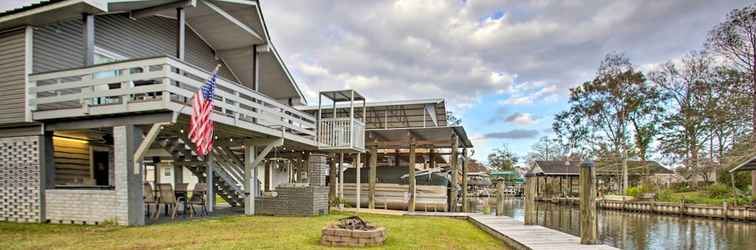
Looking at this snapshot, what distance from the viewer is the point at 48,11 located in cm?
957

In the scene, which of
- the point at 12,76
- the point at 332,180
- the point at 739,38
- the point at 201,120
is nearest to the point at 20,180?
the point at 12,76

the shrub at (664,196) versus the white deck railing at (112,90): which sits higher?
the white deck railing at (112,90)

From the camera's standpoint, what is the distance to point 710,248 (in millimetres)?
13977

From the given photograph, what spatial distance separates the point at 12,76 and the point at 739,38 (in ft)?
105

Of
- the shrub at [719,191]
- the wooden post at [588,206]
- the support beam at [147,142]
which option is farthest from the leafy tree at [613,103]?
the support beam at [147,142]

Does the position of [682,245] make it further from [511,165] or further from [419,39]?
[511,165]

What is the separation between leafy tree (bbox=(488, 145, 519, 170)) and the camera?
219ft

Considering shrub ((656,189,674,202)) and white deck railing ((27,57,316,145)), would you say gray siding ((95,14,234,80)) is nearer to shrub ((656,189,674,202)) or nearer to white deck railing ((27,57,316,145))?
white deck railing ((27,57,316,145))

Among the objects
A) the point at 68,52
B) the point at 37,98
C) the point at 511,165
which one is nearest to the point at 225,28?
the point at 68,52

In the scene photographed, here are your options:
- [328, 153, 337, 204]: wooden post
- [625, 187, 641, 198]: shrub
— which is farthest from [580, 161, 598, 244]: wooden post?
[625, 187, 641, 198]: shrub

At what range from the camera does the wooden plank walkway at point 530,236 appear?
7.99 meters

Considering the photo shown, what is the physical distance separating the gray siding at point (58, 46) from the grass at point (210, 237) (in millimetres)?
3532

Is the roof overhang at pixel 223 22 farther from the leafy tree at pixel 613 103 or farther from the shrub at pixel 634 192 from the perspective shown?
the leafy tree at pixel 613 103

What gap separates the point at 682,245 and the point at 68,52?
1784cm
